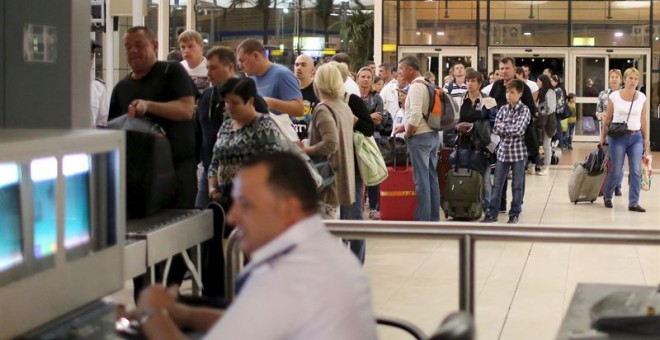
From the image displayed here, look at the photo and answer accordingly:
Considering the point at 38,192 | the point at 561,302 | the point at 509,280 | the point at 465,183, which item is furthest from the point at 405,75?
the point at 38,192

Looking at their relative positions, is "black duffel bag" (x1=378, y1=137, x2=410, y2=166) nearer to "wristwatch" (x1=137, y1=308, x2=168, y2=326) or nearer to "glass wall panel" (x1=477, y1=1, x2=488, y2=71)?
"wristwatch" (x1=137, y1=308, x2=168, y2=326)

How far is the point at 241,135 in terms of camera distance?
6.83 metres

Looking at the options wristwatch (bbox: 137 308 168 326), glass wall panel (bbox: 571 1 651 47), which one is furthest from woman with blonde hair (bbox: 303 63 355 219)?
glass wall panel (bbox: 571 1 651 47)

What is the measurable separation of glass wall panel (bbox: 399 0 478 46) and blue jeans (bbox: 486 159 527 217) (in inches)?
630

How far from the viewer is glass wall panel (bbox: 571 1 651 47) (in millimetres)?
28469

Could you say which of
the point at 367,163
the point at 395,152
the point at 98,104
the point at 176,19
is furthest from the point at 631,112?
the point at 176,19

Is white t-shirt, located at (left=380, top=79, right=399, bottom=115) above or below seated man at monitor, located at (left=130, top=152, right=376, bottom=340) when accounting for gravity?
above

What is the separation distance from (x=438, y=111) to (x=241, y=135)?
4.92 m

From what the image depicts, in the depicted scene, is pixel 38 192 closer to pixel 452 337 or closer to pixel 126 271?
pixel 126 271

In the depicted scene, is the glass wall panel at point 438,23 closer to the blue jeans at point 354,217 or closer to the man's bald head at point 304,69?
the man's bald head at point 304,69

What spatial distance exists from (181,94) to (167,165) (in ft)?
2.94

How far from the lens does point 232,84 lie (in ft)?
22.1

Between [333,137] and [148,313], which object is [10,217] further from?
[333,137]

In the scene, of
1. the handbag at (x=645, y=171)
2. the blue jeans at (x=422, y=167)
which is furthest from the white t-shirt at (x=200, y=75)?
the handbag at (x=645, y=171)
